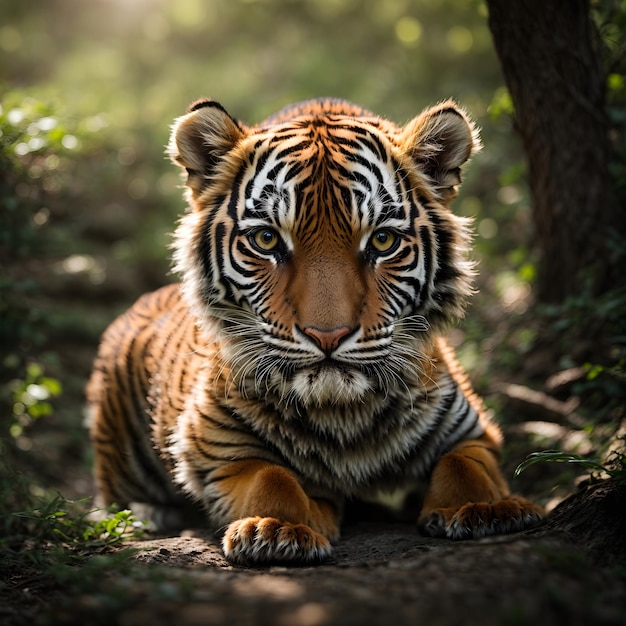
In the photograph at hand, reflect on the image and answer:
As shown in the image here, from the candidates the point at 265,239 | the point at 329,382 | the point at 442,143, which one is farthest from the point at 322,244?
the point at 442,143

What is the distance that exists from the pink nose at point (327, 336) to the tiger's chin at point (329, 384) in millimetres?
131

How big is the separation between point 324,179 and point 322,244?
308 mm

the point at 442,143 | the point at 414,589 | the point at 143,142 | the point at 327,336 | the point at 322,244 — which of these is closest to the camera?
the point at 414,589

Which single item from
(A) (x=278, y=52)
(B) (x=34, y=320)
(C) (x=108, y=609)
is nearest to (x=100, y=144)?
(B) (x=34, y=320)

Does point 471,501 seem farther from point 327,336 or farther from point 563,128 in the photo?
point 563,128

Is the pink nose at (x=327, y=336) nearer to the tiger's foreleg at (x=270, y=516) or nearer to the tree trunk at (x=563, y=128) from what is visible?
the tiger's foreleg at (x=270, y=516)

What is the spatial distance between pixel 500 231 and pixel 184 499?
3915 millimetres

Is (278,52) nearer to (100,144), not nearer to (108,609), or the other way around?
(100,144)

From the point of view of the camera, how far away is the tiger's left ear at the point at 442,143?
3193mm

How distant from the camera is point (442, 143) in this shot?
3.27 metres

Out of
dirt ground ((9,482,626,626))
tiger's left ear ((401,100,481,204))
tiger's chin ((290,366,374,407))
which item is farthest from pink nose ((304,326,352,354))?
tiger's left ear ((401,100,481,204))

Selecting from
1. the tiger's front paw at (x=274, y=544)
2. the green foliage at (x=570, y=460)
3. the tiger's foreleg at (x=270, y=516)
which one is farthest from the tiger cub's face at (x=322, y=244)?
the green foliage at (x=570, y=460)

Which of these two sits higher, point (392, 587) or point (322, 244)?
point (322, 244)

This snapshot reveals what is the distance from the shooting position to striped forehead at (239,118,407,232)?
2.97 metres
